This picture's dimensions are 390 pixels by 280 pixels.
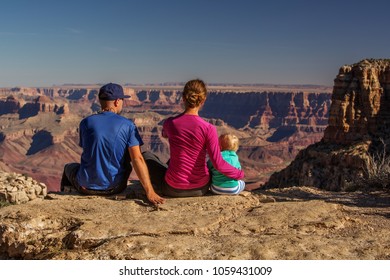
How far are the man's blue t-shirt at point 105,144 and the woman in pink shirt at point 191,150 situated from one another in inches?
23.9

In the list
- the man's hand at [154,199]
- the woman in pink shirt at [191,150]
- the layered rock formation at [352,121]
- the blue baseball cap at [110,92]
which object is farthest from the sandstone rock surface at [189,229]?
the layered rock formation at [352,121]

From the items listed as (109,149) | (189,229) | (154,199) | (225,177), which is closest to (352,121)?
(225,177)

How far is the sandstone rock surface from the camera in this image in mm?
4560

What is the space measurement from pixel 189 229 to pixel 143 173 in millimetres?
1396

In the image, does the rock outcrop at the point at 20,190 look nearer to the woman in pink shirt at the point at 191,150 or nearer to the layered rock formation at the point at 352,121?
the woman in pink shirt at the point at 191,150

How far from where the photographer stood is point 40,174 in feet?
436

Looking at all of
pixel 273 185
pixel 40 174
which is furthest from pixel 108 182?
pixel 40 174

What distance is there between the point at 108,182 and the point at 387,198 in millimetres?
5576

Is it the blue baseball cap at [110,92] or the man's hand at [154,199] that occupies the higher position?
the blue baseball cap at [110,92]

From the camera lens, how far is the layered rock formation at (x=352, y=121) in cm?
3684

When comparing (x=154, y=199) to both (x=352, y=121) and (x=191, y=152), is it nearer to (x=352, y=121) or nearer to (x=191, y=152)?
(x=191, y=152)

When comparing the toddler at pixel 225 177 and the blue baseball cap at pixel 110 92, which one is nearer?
the blue baseball cap at pixel 110 92

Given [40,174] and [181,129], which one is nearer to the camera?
[181,129]

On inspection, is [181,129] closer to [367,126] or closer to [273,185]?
[273,185]
